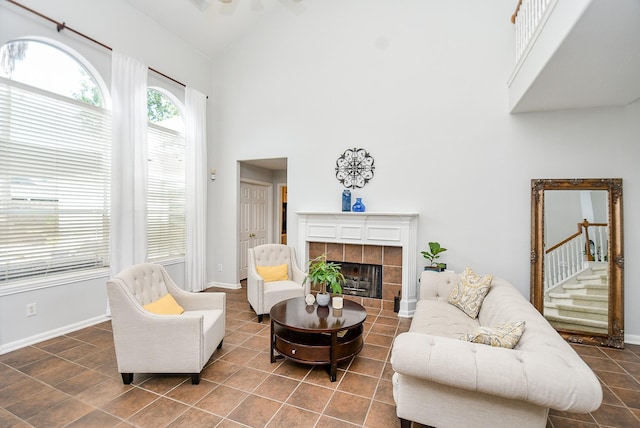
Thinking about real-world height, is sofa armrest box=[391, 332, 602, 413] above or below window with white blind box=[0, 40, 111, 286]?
below

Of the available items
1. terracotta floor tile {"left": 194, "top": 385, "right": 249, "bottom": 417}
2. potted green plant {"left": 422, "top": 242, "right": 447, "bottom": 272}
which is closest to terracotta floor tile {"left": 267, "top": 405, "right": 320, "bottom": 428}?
terracotta floor tile {"left": 194, "top": 385, "right": 249, "bottom": 417}

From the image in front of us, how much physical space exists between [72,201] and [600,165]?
6031 mm

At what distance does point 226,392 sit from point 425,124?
388 cm

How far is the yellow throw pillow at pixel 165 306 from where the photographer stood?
255cm

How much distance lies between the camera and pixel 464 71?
4055 millimetres

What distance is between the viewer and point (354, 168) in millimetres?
4582

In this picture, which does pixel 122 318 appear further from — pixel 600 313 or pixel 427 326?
pixel 600 313

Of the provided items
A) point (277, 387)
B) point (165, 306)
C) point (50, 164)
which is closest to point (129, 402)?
point (165, 306)

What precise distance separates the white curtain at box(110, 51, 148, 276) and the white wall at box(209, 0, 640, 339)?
164cm

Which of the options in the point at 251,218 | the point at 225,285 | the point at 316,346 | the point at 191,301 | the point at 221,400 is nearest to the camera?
the point at 221,400

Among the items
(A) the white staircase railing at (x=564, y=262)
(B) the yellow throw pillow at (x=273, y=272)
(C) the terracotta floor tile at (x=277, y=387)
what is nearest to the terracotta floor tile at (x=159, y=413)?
(C) the terracotta floor tile at (x=277, y=387)

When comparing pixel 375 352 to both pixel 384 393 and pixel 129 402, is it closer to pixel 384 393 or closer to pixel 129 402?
pixel 384 393

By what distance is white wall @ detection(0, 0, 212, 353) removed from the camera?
9.70 feet

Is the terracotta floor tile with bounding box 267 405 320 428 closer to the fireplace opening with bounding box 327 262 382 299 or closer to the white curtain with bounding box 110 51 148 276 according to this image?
the fireplace opening with bounding box 327 262 382 299
